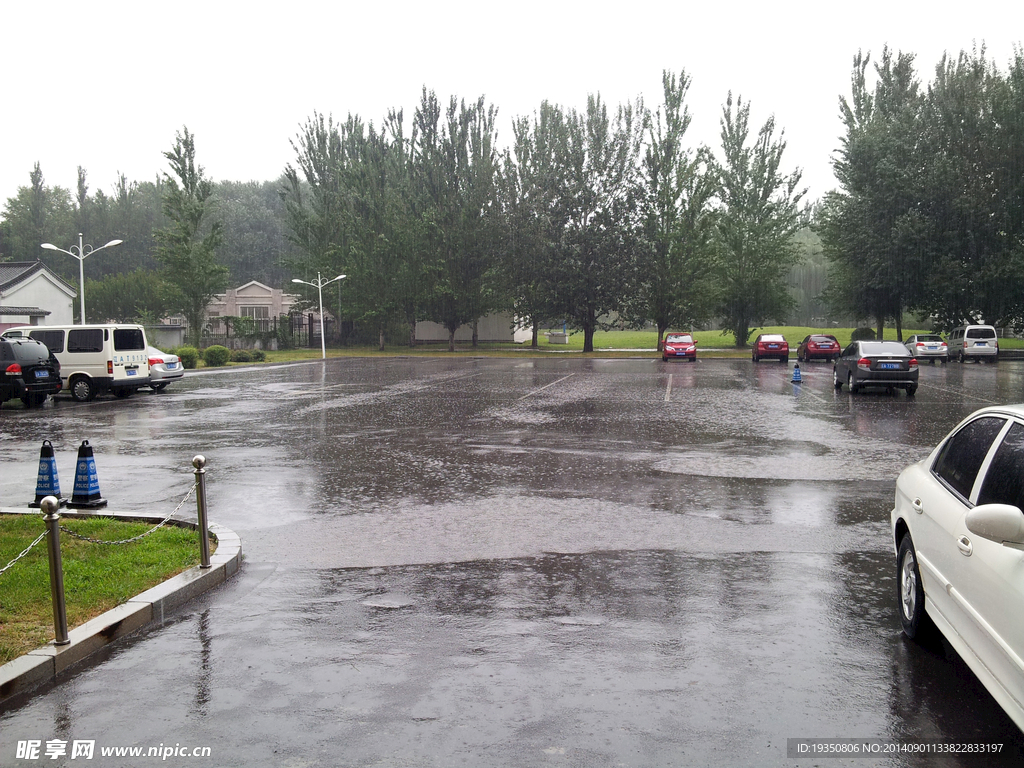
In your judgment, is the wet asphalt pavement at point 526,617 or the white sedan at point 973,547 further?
the wet asphalt pavement at point 526,617

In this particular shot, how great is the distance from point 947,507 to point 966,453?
40cm

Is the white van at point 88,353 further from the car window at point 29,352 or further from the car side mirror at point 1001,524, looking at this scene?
the car side mirror at point 1001,524

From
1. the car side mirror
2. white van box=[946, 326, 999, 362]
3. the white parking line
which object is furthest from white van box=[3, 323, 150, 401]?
white van box=[946, 326, 999, 362]

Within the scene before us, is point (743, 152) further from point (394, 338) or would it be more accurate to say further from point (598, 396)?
point (598, 396)

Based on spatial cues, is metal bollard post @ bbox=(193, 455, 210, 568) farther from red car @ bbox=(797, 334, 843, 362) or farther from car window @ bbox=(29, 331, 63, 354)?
red car @ bbox=(797, 334, 843, 362)

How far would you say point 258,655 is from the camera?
512cm

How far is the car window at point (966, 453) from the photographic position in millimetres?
4566

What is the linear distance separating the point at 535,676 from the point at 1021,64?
Answer: 54243 millimetres

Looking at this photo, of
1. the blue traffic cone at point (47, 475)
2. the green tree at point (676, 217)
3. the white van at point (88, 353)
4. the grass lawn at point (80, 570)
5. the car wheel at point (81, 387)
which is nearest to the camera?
the grass lawn at point (80, 570)

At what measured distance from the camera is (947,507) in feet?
15.2

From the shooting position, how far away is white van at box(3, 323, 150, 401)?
2377 cm

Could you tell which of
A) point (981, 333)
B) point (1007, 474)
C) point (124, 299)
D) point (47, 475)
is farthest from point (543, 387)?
point (124, 299)

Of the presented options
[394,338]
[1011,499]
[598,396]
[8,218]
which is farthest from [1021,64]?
[8,218]

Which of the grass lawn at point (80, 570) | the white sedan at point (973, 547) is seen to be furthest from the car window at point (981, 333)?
the grass lawn at point (80, 570)
